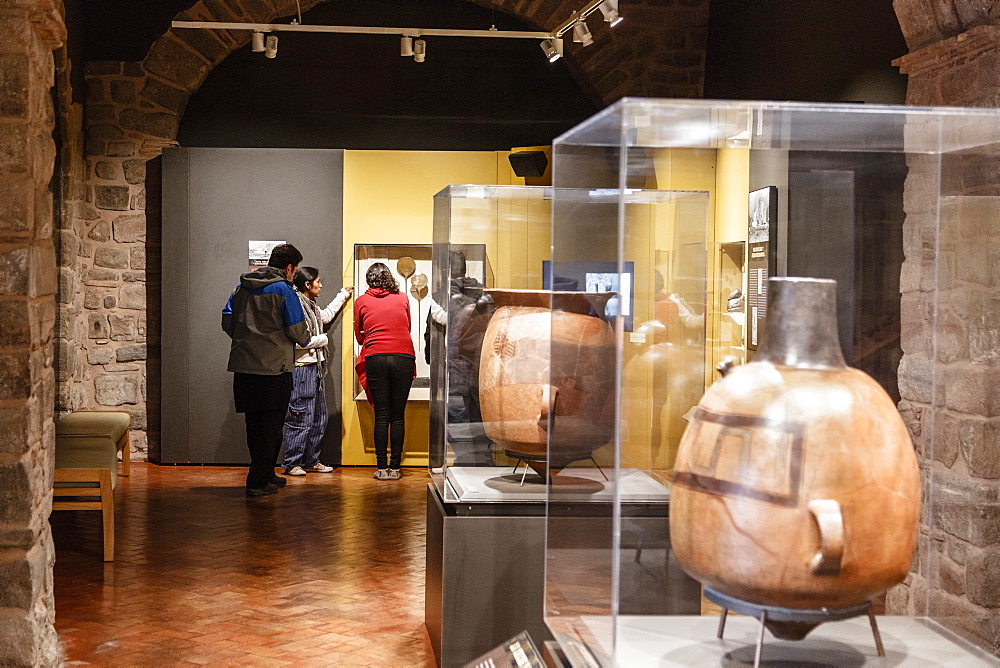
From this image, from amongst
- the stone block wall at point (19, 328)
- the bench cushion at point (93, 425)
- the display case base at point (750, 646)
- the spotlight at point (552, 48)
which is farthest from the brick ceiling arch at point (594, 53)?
the display case base at point (750, 646)

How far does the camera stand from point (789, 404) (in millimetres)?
1446

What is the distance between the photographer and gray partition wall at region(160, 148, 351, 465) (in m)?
7.99

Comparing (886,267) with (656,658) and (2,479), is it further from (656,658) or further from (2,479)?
(2,479)

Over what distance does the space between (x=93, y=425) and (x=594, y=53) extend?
15.5 feet

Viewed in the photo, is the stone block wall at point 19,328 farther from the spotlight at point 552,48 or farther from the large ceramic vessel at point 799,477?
the spotlight at point 552,48

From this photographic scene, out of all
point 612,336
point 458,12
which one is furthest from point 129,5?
point 612,336

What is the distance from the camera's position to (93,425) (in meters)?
6.27

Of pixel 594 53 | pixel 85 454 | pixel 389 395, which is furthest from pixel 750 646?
pixel 594 53

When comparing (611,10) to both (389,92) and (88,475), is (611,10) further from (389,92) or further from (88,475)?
(88,475)

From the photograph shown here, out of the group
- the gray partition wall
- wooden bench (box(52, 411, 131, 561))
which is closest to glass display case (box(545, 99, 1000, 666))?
wooden bench (box(52, 411, 131, 561))

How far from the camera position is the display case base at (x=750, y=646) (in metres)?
1.59

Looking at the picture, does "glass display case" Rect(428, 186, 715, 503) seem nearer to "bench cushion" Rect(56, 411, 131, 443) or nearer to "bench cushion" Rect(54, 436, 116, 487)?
"bench cushion" Rect(54, 436, 116, 487)

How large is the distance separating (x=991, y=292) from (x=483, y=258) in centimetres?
219

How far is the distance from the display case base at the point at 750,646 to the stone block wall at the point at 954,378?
0.21ft
